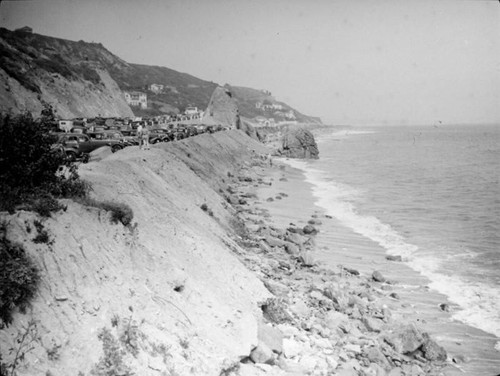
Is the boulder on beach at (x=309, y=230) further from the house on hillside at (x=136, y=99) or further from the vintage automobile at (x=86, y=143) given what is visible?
the house on hillside at (x=136, y=99)

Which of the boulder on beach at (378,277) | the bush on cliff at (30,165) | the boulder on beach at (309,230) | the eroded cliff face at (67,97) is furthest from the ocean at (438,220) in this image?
the eroded cliff face at (67,97)

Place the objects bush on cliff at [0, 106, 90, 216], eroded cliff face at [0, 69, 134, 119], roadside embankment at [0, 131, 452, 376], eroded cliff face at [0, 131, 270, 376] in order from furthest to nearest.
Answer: eroded cliff face at [0, 69, 134, 119]
bush on cliff at [0, 106, 90, 216]
roadside embankment at [0, 131, 452, 376]
eroded cliff face at [0, 131, 270, 376]

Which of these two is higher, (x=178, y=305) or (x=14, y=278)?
(x=14, y=278)

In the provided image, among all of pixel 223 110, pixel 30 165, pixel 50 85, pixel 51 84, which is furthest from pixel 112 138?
→ pixel 223 110

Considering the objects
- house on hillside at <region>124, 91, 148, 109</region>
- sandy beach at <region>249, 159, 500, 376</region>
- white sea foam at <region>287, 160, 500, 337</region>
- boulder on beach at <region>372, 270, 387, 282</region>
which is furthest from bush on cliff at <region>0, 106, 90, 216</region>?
house on hillside at <region>124, 91, 148, 109</region>

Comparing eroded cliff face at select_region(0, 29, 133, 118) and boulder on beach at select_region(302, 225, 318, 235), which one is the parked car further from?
boulder on beach at select_region(302, 225, 318, 235)

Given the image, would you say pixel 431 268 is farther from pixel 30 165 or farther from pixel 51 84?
pixel 51 84

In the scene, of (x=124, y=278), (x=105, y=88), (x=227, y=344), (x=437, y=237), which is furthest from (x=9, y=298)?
(x=105, y=88)
